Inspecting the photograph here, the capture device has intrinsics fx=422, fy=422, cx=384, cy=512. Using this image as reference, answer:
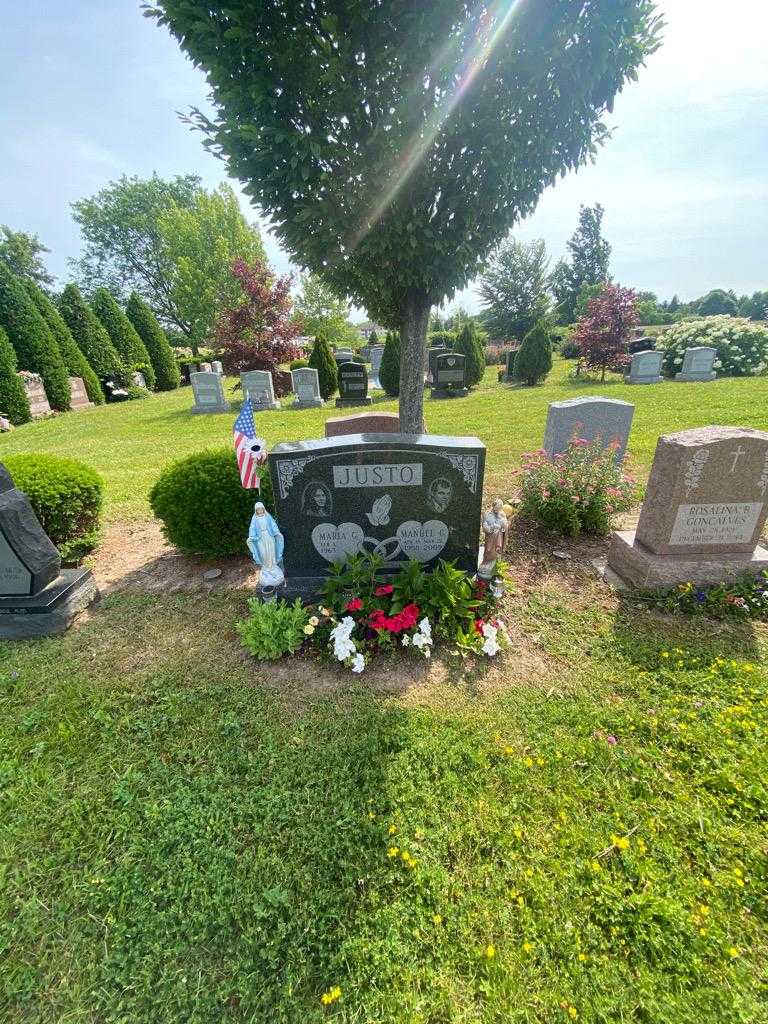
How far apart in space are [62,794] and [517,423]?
10.2 metres

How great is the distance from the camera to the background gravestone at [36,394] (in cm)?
1580

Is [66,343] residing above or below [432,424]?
above

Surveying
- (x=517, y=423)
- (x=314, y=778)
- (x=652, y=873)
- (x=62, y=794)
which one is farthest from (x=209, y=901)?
(x=517, y=423)

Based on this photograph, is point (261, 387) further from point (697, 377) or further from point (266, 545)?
point (697, 377)

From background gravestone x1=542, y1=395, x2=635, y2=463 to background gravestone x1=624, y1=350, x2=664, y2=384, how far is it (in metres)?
12.7

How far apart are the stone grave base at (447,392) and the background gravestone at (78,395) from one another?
15.4 metres

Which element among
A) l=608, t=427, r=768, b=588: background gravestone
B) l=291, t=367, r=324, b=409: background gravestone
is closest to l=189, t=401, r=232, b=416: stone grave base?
l=291, t=367, r=324, b=409: background gravestone

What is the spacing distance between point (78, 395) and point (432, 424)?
55.6ft

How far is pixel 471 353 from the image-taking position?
17047mm

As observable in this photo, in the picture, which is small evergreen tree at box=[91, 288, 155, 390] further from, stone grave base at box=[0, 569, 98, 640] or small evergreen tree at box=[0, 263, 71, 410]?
stone grave base at box=[0, 569, 98, 640]

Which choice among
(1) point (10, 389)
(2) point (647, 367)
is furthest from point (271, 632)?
(2) point (647, 367)

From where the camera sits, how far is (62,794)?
7.57 ft

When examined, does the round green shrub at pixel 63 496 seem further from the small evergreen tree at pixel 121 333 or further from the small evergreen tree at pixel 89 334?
the small evergreen tree at pixel 121 333

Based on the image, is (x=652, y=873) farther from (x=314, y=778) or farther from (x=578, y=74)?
(x=578, y=74)
